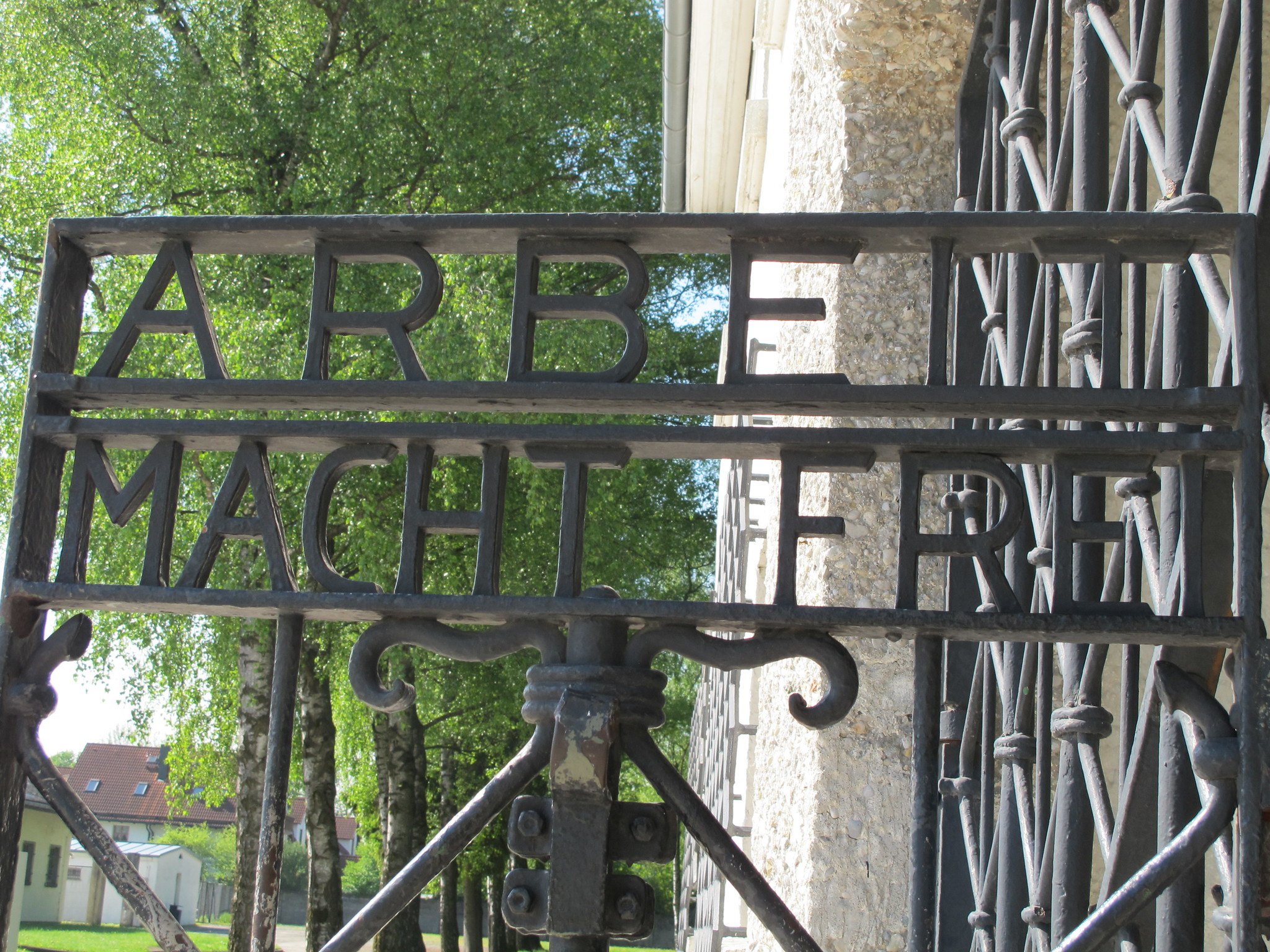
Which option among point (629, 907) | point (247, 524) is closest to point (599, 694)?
point (629, 907)

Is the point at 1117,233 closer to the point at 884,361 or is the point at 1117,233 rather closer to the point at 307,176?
the point at 884,361

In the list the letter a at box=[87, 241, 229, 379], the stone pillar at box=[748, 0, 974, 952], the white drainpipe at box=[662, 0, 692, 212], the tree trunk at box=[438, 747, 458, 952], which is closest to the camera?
the letter a at box=[87, 241, 229, 379]

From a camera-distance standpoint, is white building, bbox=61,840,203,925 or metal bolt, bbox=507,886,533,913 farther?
white building, bbox=61,840,203,925

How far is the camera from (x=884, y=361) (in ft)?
10.2

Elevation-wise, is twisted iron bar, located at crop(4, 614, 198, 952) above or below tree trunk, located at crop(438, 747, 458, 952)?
above

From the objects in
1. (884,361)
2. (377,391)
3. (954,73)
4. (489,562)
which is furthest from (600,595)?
(954,73)

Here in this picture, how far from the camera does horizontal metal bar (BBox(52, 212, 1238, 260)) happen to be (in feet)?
4.94

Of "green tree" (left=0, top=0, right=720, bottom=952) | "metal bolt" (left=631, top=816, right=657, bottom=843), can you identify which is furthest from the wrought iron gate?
"green tree" (left=0, top=0, right=720, bottom=952)

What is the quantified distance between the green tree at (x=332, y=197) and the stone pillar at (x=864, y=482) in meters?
6.89

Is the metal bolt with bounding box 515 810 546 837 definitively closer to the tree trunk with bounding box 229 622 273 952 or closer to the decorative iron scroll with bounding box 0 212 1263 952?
the decorative iron scroll with bounding box 0 212 1263 952

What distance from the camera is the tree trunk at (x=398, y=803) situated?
12281 mm

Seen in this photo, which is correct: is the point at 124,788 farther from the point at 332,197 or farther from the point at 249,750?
the point at 332,197

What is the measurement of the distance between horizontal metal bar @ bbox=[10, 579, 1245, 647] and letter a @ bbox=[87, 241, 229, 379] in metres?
0.29

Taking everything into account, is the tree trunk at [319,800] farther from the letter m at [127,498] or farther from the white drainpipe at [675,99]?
the letter m at [127,498]
